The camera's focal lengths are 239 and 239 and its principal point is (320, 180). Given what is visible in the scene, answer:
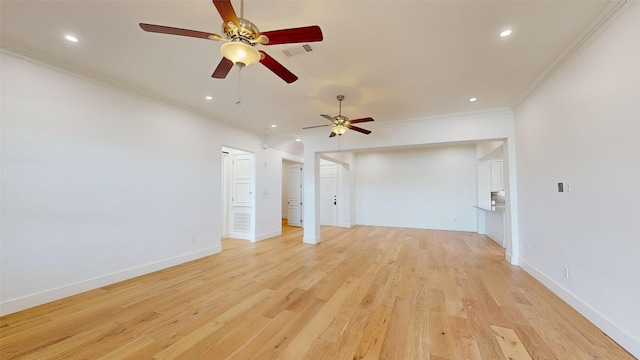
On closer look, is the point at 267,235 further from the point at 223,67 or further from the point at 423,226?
the point at 423,226

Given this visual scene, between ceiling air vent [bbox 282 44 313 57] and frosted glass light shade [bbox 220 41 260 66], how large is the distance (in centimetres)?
89

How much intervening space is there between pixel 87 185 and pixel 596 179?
591 centimetres

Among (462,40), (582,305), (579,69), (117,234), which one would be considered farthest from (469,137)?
(117,234)

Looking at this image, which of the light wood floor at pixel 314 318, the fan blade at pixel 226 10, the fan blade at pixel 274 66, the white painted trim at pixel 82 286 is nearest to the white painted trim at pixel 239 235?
the white painted trim at pixel 82 286

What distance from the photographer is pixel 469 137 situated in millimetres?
4738

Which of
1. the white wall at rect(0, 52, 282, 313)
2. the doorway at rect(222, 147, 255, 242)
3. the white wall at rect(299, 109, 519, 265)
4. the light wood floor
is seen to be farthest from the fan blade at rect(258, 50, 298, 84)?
the doorway at rect(222, 147, 255, 242)

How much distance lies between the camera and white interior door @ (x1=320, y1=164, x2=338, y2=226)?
8867mm

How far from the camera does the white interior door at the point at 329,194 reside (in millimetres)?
8867

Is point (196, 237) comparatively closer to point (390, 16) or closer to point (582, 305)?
point (390, 16)

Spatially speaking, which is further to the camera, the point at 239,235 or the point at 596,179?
the point at 239,235

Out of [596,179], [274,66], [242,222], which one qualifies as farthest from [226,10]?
[242,222]

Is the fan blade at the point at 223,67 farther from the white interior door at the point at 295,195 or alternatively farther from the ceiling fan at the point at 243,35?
the white interior door at the point at 295,195

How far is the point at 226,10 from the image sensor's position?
4.96ft

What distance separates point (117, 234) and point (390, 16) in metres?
4.48
